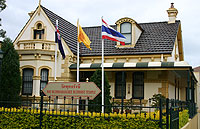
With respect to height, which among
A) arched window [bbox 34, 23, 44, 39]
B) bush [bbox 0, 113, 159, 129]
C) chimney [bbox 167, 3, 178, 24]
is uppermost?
chimney [bbox 167, 3, 178, 24]

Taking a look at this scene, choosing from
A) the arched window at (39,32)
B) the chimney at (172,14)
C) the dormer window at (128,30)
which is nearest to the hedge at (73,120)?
the arched window at (39,32)

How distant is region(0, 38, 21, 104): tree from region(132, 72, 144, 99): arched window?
327 inches

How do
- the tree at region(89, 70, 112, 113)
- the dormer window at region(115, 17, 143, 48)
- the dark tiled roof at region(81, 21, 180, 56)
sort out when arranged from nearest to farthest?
the tree at region(89, 70, 112, 113) → the dark tiled roof at region(81, 21, 180, 56) → the dormer window at region(115, 17, 143, 48)

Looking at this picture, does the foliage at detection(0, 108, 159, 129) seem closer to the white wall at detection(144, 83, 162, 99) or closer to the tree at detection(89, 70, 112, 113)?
the tree at detection(89, 70, 112, 113)

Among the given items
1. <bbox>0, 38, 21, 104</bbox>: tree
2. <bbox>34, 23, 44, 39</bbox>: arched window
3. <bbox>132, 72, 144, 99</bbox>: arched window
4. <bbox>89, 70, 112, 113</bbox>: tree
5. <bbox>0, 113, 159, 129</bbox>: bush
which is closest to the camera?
<bbox>0, 113, 159, 129</bbox>: bush

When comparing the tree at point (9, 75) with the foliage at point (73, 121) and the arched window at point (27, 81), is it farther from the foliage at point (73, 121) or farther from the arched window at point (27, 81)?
the foliage at point (73, 121)

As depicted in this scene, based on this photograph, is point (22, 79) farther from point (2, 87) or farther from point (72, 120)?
point (72, 120)

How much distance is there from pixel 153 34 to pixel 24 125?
1487cm

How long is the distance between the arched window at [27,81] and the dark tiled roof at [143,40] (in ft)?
11.7

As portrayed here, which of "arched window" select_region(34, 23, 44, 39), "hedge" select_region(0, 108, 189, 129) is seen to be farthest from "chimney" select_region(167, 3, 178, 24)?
"hedge" select_region(0, 108, 189, 129)

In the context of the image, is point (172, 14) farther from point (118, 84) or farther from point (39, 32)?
point (39, 32)

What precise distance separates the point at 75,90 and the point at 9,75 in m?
8.10

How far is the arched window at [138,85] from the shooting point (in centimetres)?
1958

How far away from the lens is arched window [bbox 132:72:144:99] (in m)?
Answer: 19.6
